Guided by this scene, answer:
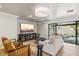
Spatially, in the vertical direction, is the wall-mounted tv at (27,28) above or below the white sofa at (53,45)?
above

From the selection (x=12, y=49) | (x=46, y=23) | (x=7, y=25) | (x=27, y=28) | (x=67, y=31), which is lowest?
(x=12, y=49)

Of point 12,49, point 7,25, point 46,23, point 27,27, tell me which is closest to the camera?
point 12,49

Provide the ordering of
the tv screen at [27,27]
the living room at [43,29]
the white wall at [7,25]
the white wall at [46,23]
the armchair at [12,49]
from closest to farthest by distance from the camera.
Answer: the armchair at [12,49] → the white wall at [7,25] → the living room at [43,29] → the tv screen at [27,27] → the white wall at [46,23]

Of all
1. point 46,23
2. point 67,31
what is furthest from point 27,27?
point 67,31

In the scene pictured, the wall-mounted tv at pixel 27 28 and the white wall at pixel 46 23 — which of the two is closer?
the wall-mounted tv at pixel 27 28

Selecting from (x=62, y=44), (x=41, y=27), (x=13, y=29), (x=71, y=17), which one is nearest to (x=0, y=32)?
(x=13, y=29)

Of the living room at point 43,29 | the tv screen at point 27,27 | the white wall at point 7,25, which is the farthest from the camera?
the tv screen at point 27,27

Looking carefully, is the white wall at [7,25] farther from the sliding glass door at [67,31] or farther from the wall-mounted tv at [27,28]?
the sliding glass door at [67,31]

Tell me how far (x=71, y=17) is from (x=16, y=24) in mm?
2758

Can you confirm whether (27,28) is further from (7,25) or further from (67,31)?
(67,31)

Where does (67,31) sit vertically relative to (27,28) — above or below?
below

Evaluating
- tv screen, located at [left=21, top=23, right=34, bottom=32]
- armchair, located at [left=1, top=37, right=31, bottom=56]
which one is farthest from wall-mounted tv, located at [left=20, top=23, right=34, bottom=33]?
armchair, located at [left=1, top=37, right=31, bottom=56]

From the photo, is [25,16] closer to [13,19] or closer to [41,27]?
[13,19]

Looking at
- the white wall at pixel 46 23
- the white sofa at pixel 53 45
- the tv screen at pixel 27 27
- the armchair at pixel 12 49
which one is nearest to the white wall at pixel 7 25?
the tv screen at pixel 27 27
